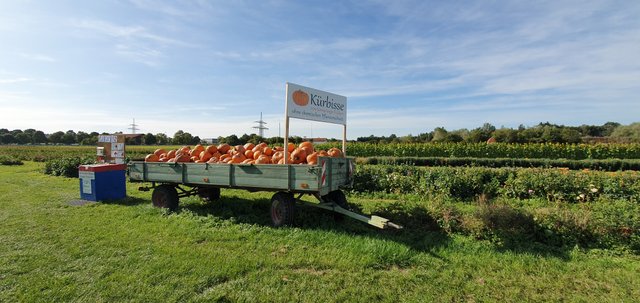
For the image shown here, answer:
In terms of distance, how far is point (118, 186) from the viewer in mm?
10242

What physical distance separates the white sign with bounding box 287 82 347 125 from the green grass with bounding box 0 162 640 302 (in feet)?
6.79

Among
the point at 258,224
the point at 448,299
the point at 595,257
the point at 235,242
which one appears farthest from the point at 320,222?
the point at 595,257

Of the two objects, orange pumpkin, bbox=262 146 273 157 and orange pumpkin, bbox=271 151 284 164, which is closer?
orange pumpkin, bbox=271 151 284 164

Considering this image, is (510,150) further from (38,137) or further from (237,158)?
(38,137)

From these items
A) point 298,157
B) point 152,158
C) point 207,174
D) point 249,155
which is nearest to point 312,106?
point 298,157

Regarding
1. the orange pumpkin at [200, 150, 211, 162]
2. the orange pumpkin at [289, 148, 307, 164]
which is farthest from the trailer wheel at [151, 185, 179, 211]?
the orange pumpkin at [289, 148, 307, 164]

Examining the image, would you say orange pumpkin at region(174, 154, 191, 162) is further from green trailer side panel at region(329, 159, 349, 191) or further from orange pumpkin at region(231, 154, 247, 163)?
green trailer side panel at region(329, 159, 349, 191)

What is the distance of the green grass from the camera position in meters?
3.72

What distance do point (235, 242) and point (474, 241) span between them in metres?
3.75

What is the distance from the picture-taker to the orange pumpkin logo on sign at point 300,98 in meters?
6.56

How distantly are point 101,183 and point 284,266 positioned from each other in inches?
308

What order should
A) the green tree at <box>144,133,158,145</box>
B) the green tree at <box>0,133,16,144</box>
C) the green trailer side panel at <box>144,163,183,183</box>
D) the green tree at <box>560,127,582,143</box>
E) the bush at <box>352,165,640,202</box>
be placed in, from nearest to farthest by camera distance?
the green trailer side panel at <box>144,163,183,183</box> → the bush at <box>352,165,640,202</box> → the green tree at <box>560,127,582,143</box> → the green tree at <box>144,133,158,145</box> → the green tree at <box>0,133,16,144</box>

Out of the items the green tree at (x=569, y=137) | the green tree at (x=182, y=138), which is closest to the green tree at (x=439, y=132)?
the green tree at (x=569, y=137)

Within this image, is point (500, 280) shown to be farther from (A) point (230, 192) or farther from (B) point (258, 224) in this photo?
(A) point (230, 192)
